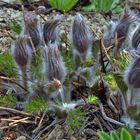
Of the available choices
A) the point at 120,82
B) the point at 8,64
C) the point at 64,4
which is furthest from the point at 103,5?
the point at 120,82

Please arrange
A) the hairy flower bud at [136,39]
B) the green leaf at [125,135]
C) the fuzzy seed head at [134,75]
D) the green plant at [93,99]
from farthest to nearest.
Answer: the hairy flower bud at [136,39] < the green plant at [93,99] < the fuzzy seed head at [134,75] < the green leaf at [125,135]

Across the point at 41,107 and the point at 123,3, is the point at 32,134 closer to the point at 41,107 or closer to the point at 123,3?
the point at 41,107

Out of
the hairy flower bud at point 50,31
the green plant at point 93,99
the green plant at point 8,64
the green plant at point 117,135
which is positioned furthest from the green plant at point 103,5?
the green plant at point 117,135

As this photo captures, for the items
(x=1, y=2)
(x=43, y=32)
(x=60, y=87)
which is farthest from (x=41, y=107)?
(x=1, y=2)

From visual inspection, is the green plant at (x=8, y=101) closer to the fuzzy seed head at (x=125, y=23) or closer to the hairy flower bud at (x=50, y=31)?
the hairy flower bud at (x=50, y=31)

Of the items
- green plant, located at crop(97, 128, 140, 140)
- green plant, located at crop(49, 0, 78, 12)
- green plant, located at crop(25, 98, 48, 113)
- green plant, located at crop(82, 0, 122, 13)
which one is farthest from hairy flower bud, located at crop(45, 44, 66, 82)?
green plant, located at crop(82, 0, 122, 13)

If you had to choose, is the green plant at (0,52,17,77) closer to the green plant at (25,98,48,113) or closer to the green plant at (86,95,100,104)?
the green plant at (25,98,48,113)
